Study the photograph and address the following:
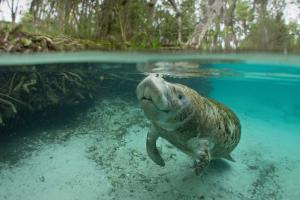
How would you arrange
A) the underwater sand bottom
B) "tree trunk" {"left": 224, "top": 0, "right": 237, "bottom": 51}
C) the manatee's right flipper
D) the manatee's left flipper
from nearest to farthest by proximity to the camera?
the manatee's left flipper → the manatee's right flipper → the underwater sand bottom → "tree trunk" {"left": 224, "top": 0, "right": 237, "bottom": 51}

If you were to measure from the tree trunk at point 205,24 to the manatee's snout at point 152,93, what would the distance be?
10799mm

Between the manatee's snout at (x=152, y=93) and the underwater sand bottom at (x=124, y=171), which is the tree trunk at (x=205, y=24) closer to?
the underwater sand bottom at (x=124, y=171)

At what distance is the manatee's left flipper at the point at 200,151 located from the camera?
4.81 m

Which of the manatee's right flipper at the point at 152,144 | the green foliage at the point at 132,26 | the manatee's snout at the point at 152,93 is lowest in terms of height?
the manatee's right flipper at the point at 152,144

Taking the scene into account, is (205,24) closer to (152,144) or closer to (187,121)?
(152,144)

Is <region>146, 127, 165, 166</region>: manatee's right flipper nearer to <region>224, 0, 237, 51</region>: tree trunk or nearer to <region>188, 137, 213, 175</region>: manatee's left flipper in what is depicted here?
<region>188, 137, 213, 175</region>: manatee's left flipper

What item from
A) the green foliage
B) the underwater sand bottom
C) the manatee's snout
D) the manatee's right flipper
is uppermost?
the green foliage

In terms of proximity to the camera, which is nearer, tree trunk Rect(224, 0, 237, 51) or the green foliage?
the green foliage

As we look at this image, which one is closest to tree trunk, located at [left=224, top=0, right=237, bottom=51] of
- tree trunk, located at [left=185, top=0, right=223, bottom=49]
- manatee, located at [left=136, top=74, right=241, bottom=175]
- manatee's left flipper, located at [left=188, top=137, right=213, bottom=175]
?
tree trunk, located at [left=185, top=0, right=223, bottom=49]

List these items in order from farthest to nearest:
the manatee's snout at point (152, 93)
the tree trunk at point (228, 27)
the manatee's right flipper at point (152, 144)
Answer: the tree trunk at point (228, 27)
the manatee's right flipper at point (152, 144)
the manatee's snout at point (152, 93)

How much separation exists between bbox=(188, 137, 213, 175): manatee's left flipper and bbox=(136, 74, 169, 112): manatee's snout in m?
1.39

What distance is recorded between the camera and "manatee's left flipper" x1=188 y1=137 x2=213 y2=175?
481 centimetres

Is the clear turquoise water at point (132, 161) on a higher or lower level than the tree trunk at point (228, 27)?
lower

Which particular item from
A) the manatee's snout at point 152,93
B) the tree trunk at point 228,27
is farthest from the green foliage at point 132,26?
the manatee's snout at point 152,93
